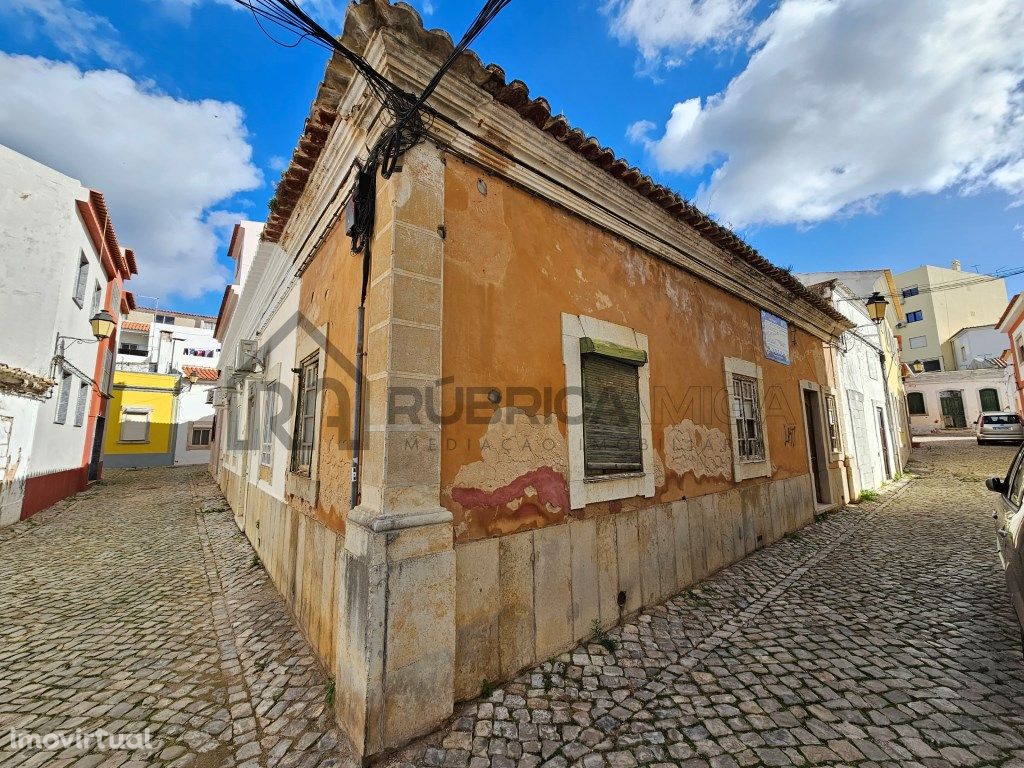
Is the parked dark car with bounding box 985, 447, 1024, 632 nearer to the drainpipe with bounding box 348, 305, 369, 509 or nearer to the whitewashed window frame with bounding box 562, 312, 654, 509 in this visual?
the whitewashed window frame with bounding box 562, 312, 654, 509

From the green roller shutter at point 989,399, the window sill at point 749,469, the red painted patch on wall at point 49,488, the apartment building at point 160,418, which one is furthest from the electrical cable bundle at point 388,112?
the green roller shutter at point 989,399

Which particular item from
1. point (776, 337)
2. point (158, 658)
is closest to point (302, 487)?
point (158, 658)

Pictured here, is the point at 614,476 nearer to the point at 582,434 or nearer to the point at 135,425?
the point at 582,434

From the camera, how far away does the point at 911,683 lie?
114 inches

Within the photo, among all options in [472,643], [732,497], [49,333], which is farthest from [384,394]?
[49,333]

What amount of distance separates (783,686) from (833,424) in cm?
841

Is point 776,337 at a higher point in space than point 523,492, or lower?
higher

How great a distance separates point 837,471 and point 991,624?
6.17 metres

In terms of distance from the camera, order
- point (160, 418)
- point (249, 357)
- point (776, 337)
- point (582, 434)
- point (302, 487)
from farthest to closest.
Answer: point (160, 418) → point (776, 337) → point (249, 357) → point (302, 487) → point (582, 434)

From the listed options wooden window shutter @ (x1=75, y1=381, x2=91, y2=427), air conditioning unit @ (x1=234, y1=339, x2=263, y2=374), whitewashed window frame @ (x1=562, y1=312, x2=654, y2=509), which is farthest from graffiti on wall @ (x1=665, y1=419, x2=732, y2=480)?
wooden window shutter @ (x1=75, y1=381, x2=91, y2=427)

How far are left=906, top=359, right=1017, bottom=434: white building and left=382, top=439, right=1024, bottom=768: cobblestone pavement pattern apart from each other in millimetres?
29428

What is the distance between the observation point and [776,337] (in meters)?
7.60

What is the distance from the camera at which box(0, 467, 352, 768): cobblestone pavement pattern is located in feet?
8.27

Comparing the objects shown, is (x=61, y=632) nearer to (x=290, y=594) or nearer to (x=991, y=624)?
(x=290, y=594)
